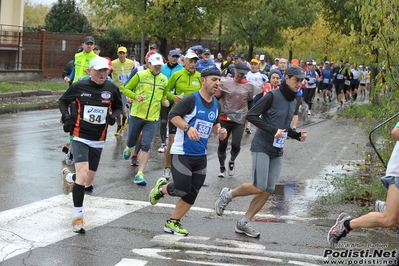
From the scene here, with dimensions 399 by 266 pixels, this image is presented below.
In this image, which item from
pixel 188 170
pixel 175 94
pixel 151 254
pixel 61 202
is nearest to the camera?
pixel 151 254

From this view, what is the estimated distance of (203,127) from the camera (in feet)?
26.7

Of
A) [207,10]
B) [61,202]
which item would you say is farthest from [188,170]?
[207,10]

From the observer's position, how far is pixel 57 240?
7414 mm

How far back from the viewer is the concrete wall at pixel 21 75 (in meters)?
28.8

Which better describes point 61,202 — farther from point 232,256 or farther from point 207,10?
point 207,10

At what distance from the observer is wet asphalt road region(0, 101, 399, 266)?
23.3ft

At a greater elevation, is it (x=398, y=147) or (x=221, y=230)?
(x=398, y=147)

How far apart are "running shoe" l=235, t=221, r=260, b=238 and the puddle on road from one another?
884 mm

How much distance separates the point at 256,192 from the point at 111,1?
1977 cm

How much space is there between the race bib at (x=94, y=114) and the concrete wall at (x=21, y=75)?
2116 cm

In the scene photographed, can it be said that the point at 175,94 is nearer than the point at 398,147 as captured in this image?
No

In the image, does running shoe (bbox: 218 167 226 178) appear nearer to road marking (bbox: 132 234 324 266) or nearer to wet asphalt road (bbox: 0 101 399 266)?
wet asphalt road (bbox: 0 101 399 266)

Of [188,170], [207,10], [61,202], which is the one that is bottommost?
[61,202]

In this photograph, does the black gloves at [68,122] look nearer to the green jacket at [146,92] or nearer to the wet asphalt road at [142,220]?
the wet asphalt road at [142,220]
